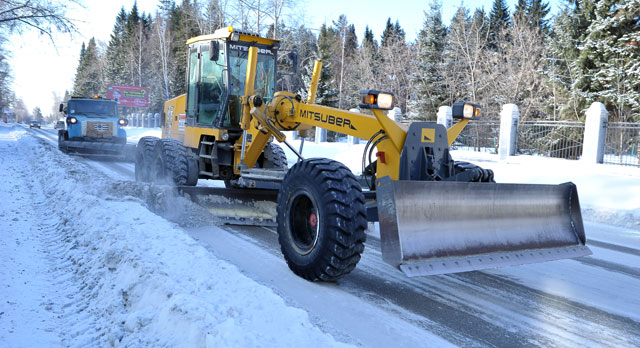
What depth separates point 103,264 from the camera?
4355 millimetres

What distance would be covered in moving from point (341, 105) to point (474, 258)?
3466cm

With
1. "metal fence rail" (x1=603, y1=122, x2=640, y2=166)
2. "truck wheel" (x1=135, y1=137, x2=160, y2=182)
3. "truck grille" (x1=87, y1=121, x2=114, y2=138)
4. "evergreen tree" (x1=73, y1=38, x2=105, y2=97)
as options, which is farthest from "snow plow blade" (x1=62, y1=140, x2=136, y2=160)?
"evergreen tree" (x1=73, y1=38, x2=105, y2=97)

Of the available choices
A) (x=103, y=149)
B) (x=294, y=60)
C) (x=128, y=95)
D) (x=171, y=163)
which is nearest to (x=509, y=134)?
(x=294, y=60)

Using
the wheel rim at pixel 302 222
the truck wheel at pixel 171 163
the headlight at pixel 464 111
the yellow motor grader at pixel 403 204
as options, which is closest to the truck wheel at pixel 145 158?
the truck wheel at pixel 171 163

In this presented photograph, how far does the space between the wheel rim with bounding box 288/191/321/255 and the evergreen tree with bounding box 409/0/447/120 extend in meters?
27.7

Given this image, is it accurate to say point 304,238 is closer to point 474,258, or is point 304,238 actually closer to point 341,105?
point 474,258

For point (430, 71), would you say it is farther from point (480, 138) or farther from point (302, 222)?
point (302, 222)

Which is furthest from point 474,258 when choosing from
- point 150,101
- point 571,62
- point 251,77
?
point 150,101

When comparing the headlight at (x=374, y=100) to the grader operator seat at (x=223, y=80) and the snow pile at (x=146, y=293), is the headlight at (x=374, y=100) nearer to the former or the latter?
the snow pile at (x=146, y=293)

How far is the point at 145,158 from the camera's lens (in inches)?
343

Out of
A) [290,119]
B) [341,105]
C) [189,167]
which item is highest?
[341,105]

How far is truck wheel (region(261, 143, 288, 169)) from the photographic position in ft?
25.6

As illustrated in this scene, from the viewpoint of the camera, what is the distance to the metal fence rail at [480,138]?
19239 mm

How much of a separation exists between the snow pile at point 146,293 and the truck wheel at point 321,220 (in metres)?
0.66
